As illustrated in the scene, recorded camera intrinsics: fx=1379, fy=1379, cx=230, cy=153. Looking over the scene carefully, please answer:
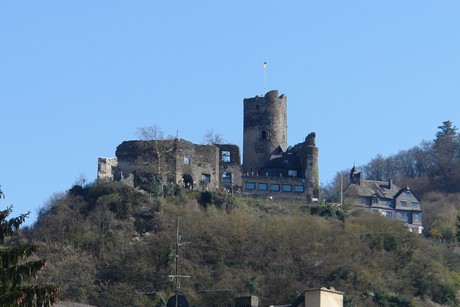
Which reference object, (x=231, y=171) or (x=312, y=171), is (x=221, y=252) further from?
(x=312, y=171)

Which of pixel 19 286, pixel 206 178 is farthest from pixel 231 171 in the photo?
pixel 19 286

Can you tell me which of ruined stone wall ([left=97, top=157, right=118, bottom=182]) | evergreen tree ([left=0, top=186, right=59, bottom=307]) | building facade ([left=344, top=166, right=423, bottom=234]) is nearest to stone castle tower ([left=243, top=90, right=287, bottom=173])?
ruined stone wall ([left=97, top=157, right=118, bottom=182])

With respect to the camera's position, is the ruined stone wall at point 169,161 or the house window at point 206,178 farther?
the house window at point 206,178

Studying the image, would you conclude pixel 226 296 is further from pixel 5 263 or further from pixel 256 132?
pixel 5 263

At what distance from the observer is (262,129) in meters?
90.2

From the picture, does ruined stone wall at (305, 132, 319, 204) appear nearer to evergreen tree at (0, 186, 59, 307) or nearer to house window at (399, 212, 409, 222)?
house window at (399, 212, 409, 222)

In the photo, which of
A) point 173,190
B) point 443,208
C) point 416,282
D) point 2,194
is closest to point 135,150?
point 173,190

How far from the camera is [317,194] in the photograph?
289 ft

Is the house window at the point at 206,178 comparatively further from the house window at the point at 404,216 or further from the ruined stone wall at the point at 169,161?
the house window at the point at 404,216

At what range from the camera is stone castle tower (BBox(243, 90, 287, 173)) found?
89875 mm

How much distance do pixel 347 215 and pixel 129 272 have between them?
16.7 metres

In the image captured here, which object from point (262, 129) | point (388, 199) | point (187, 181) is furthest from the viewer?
point (388, 199)

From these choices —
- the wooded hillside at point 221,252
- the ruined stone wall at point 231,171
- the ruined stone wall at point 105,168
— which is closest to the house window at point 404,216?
the wooded hillside at point 221,252

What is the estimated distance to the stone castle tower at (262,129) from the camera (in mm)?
89875
